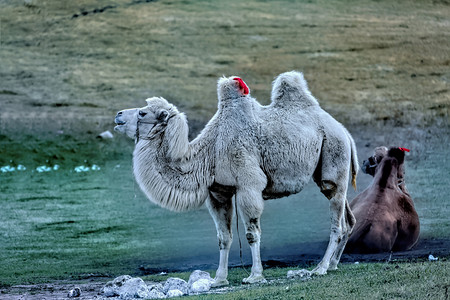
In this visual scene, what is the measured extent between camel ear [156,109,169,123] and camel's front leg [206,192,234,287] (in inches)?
36.3

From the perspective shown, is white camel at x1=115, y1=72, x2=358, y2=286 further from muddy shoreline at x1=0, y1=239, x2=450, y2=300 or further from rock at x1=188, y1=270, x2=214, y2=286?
muddy shoreline at x1=0, y1=239, x2=450, y2=300

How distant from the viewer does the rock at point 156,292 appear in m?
7.62

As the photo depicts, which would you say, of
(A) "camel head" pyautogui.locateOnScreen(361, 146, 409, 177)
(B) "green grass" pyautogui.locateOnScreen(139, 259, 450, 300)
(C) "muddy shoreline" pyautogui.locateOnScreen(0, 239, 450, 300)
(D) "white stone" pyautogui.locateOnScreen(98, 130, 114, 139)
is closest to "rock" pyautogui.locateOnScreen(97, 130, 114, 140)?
(D) "white stone" pyautogui.locateOnScreen(98, 130, 114, 139)

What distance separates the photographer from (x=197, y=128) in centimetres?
2070

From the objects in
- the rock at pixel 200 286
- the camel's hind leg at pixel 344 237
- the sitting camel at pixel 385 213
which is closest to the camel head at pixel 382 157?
the sitting camel at pixel 385 213

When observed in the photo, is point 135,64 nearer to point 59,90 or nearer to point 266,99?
point 59,90

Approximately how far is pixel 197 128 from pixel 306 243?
390 inches

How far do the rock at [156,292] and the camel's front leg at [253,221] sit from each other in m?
0.83

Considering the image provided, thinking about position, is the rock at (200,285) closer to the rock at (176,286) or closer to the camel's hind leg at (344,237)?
the rock at (176,286)

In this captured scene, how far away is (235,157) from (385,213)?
8.86 ft

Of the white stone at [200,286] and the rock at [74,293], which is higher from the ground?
the white stone at [200,286]

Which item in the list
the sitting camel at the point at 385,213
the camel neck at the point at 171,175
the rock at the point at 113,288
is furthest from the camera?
the sitting camel at the point at 385,213

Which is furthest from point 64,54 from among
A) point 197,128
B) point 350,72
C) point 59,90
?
point 350,72

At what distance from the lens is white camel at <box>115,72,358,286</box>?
8.14m
